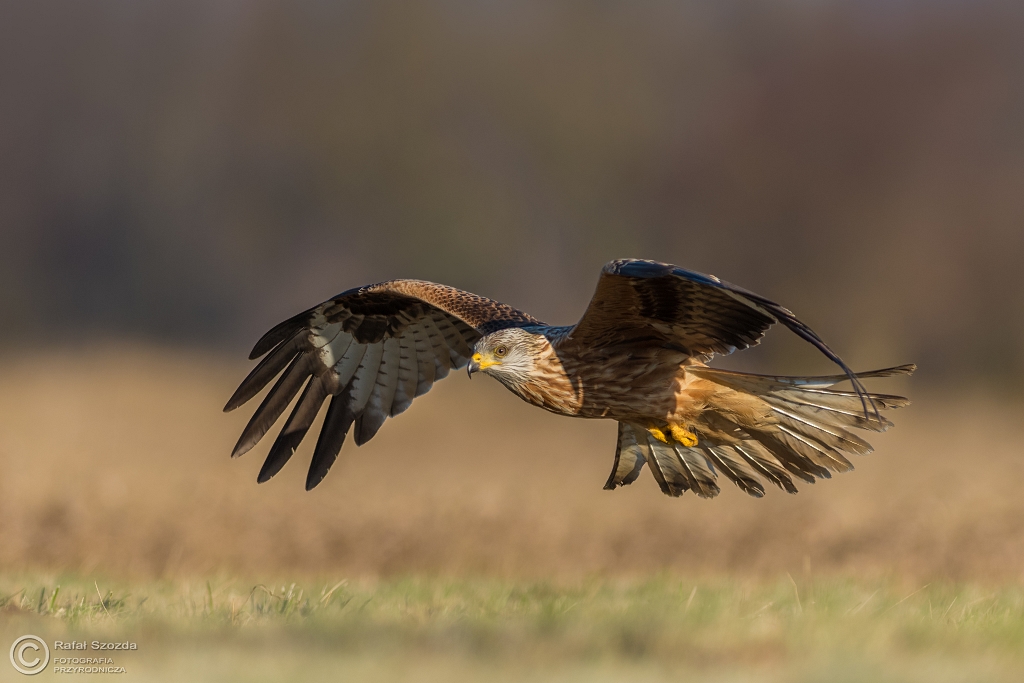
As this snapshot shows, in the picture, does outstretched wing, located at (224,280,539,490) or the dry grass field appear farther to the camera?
outstretched wing, located at (224,280,539,490)

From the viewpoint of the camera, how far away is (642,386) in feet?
21.6

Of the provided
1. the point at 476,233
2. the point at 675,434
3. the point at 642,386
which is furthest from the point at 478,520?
the point at 476,233

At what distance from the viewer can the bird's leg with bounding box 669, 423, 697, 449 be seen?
684cm

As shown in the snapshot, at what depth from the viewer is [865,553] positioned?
8758 millimetres

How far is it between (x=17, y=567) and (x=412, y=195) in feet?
61.2

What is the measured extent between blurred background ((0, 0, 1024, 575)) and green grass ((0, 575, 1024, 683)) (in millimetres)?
2876

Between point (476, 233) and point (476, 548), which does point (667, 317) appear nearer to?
point (476, 548)

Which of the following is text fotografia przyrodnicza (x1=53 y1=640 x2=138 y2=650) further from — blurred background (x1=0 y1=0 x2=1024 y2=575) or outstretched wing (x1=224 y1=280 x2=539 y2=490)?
blurred background (x1=0 y1=0 x2=1024 y2=575)

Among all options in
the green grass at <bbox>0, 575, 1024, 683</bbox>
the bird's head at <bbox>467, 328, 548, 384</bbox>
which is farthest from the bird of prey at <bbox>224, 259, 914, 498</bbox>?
the green grass at <bbox>0, 575, 1024, 683</bbox>

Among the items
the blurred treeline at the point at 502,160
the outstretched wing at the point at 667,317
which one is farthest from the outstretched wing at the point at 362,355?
the blurred treeline at the point at 502,160

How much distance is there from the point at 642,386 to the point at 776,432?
0.82 m

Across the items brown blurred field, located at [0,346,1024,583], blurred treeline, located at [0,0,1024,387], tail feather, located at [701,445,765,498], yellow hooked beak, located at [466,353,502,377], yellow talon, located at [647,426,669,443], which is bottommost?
brown blurred field, located at [0,346,1024,583]

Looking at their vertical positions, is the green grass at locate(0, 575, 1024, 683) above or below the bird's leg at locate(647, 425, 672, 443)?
below

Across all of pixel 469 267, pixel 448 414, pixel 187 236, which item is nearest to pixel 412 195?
pixel 469 267
